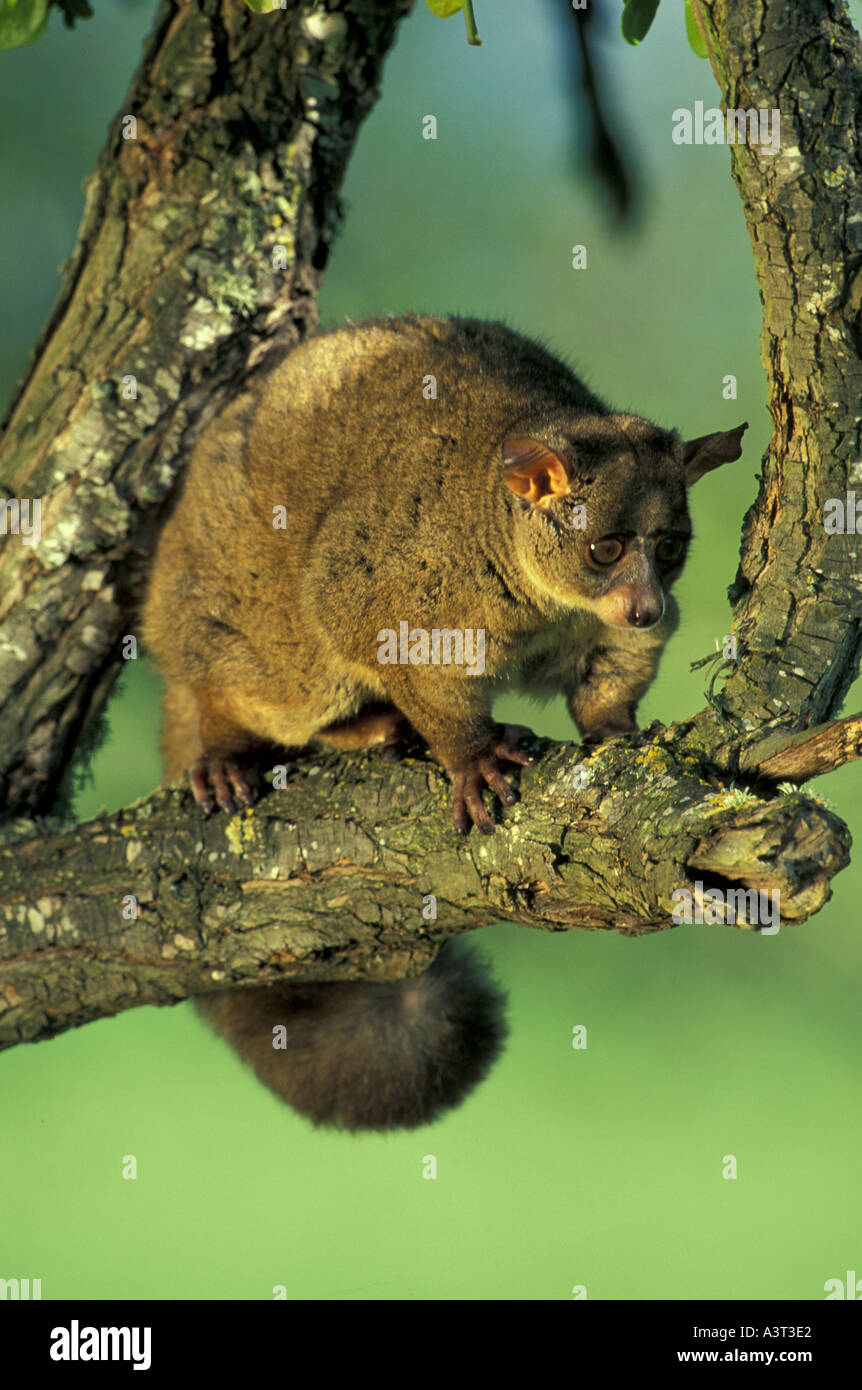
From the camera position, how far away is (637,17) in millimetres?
2570

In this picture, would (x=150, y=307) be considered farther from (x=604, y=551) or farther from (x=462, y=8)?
(x=604, y=551)

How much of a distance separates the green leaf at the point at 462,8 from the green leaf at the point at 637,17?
1.32 feet

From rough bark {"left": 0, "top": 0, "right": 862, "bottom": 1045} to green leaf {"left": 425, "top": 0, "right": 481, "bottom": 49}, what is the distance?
1.35 ft

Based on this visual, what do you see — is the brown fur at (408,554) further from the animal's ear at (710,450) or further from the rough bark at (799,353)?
the rough bark at (799,353)

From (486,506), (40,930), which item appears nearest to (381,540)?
(486,506)

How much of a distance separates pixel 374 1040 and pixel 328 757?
721 millimetres

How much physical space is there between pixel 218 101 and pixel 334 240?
1.47ft

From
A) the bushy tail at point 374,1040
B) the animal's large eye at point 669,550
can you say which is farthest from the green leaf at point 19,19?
the bushy tail at point 374,1040

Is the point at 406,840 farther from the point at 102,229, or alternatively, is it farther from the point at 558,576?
the point at 102,229

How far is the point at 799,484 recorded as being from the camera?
218 centimetres

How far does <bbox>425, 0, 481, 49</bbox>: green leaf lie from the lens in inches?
89.5

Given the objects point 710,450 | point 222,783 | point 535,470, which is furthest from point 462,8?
point 222,783

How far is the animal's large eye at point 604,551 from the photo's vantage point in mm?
2625

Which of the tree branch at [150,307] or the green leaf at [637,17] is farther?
the tree branch at [150,307]
